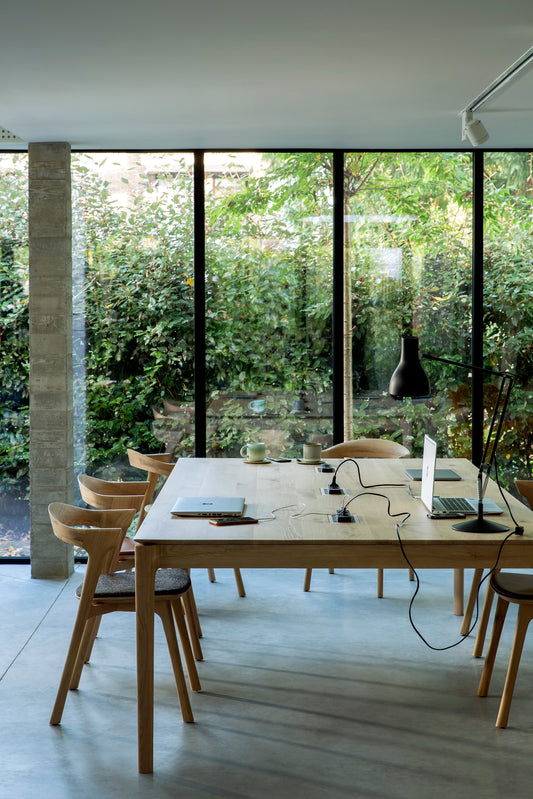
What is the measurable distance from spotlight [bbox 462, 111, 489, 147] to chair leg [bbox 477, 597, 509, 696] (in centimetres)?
264

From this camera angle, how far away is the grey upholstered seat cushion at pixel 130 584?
3.14m

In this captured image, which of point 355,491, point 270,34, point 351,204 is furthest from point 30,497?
point 270,34

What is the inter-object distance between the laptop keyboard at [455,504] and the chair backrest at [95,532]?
135cm

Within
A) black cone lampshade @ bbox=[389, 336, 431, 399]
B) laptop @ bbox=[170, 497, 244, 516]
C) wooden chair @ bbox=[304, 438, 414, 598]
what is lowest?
laptop @ bbox=[170, 497, 244, 516]

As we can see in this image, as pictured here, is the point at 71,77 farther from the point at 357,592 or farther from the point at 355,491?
the point at 357,592

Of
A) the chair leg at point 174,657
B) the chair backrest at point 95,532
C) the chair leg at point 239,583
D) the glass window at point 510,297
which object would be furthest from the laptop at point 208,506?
the glass window at point 510,297

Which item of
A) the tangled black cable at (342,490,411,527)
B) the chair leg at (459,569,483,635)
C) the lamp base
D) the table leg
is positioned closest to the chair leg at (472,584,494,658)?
the chair leg at (459,569,483,635)

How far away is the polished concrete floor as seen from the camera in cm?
276

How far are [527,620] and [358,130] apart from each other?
314 centimetres

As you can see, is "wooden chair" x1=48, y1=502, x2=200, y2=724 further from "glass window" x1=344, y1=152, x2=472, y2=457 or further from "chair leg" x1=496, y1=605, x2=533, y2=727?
"glass window" x1=344, y1=152, x2=472, y2=457

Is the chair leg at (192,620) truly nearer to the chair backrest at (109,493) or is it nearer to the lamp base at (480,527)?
the chair backrest at (109,493)

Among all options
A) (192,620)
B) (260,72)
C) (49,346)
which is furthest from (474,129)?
(192,620)

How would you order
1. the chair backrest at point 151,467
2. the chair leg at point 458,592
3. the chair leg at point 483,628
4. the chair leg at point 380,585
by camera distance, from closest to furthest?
the chair leg at point 483,628
the chair leg at point 458,592
the chair backrest at point 151,467
the chair leg at point 380,585

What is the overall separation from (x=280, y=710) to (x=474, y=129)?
3287mm
